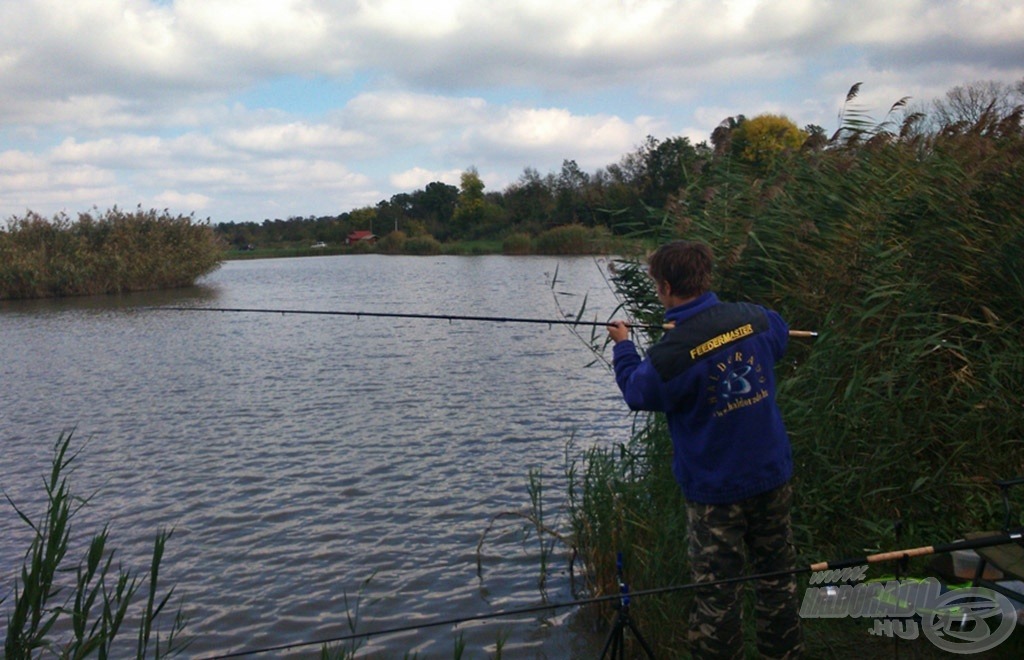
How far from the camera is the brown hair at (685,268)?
3.69 meters

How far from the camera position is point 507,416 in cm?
1212

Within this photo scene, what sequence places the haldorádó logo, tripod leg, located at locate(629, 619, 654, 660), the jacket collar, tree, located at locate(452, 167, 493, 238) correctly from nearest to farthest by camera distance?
1. tripod leg, located at locate(629, 619, 654, 660)
2. the jacket collar
3. the haldorádó logo
4. tree, located at locate(452, 167, 493, 238)

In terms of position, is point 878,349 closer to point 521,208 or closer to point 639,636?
point 639,636

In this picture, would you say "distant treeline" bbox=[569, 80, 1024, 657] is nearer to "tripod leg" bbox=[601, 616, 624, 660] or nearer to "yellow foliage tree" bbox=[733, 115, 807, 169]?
"yellow foliage tree" bbox=[733, 115, 807, 169]

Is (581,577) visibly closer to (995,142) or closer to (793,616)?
(793,616)

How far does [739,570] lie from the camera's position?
3.74 meters

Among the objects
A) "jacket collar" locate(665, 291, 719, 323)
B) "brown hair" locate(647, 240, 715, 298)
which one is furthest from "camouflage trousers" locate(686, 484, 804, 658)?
"brown hair" locate(647, 240, 715, 298)

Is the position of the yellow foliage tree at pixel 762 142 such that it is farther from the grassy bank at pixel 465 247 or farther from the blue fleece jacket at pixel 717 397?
the grassy bank at pixel 465 247

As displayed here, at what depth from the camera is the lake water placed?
265 inches

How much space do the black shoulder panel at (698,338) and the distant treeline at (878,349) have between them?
5.41ft

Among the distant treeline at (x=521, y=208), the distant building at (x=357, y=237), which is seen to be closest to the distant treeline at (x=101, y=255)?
the distant treeline at (x=521, y=208)

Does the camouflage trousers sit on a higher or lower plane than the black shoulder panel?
lower

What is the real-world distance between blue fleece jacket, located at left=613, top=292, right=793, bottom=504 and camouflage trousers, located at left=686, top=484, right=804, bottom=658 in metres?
0.10

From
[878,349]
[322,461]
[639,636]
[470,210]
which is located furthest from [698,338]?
[470,210]
